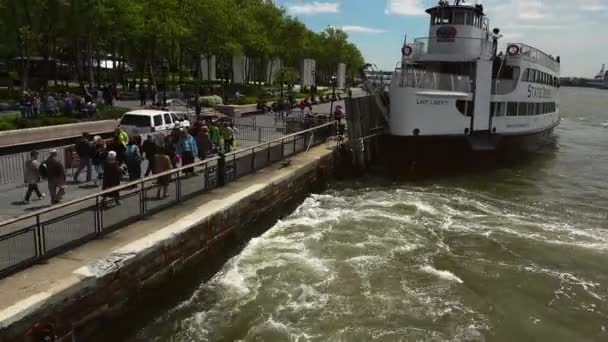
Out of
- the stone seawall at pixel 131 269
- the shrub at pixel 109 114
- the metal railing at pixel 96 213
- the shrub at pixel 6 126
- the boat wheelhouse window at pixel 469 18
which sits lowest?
the stone seawall at pixel 131 269

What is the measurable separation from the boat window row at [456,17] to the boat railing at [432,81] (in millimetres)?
3773

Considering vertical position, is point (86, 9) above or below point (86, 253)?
above

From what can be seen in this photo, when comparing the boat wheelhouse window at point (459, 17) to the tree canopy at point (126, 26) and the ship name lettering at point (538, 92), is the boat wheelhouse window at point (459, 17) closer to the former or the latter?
the ship name lettering at point (538, 92)

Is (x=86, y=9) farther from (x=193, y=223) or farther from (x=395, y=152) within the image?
(x=193, y=223)

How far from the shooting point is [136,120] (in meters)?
20.1

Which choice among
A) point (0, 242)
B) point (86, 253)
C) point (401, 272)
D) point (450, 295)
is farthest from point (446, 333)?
point (0, 242)

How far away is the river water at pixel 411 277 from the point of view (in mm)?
9742

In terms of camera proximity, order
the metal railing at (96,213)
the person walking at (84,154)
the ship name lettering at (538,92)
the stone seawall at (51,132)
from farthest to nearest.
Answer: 1. the ship name lettering at (538,92)
2. the stone seawall at (51,132)
3. the person walking at (84,154)
4. the metal railing at (96,213)

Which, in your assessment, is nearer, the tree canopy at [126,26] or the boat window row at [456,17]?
the boat window row at [456,17]

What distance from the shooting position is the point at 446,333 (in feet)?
31.4

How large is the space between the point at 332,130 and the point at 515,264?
1447cm

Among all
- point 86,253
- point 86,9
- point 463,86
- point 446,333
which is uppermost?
point 86,9

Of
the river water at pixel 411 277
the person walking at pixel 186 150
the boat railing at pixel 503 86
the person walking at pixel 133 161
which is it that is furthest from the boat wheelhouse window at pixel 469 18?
the person walking at pixel 133 161

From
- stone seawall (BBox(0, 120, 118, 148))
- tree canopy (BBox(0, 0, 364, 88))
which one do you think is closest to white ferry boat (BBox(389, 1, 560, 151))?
stone seawall (BBox(0, 120, 118, 148))
